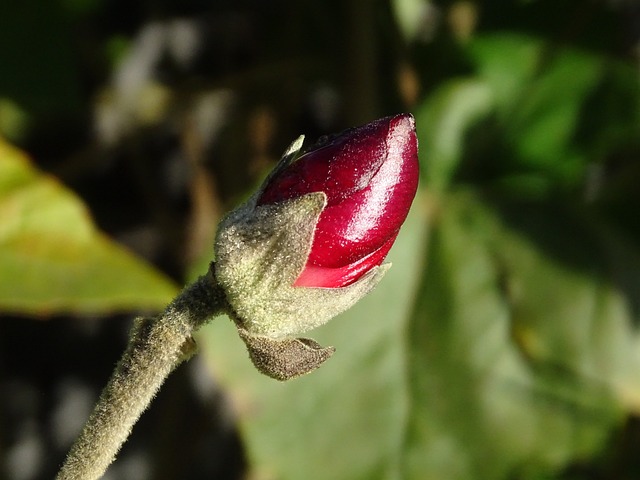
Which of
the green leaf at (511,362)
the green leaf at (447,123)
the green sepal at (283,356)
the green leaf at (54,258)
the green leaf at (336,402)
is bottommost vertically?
the green leaf at (511,362)

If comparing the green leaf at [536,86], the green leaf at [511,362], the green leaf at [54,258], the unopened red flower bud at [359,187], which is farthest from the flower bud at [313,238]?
the green leaf at [536,86]

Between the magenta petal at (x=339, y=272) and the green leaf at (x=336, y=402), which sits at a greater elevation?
the magenta petal at (x=339, y=272)

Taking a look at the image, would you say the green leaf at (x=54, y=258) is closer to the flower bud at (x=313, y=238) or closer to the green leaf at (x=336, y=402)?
the green leaf at (x=336, y=402)

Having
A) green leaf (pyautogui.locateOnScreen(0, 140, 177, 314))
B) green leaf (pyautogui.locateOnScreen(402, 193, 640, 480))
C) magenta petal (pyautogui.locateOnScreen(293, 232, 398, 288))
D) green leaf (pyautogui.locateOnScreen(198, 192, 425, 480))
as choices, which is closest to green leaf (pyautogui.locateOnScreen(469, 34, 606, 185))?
green leaf (pyautogui.locateOnScreen(402, 193, 640, 480))

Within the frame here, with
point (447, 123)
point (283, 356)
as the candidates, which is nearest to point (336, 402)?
point (447, 123)

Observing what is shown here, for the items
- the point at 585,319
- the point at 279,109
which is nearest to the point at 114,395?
the point at 585,319

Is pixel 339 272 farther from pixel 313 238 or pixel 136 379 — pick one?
pixel 136 379
